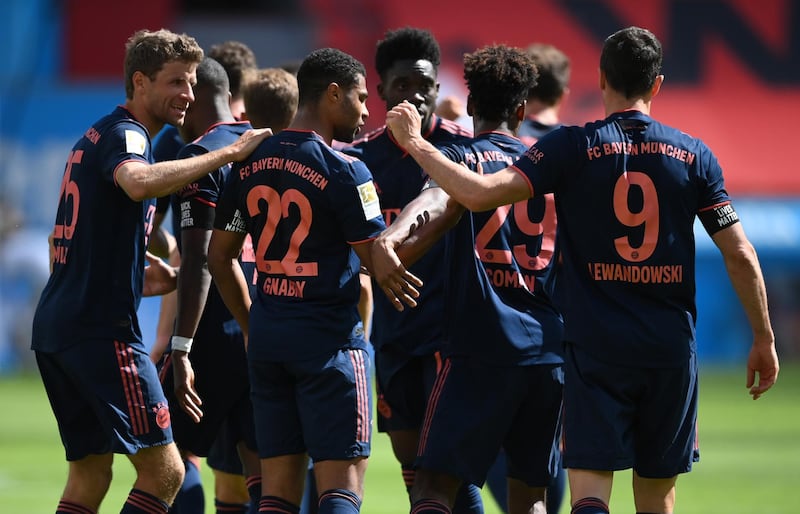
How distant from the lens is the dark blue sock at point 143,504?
5.69 metres

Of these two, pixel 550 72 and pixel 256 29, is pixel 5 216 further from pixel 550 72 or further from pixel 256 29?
pixel 550 72

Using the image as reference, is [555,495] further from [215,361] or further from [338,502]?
[338,502]

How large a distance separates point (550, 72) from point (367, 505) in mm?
3649

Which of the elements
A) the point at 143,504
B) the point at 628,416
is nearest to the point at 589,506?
the point at 628,416

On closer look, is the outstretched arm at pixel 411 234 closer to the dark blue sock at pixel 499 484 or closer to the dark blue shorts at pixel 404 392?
the dark blue shorts at pixel 404 392

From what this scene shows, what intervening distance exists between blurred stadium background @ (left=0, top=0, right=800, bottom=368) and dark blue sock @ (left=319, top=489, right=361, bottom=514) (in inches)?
689

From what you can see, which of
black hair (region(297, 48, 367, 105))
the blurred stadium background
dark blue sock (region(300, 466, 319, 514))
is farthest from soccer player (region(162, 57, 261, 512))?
the blurred stadium background

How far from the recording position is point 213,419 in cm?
661

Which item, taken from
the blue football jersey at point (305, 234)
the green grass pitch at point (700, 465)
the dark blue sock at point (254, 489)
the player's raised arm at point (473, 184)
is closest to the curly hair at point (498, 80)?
the player's raised arm at point (473, 184)

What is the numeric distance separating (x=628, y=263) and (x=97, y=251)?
2359 millimetres

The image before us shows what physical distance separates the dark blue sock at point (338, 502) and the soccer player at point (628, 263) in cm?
93

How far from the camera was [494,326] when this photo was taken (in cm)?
573

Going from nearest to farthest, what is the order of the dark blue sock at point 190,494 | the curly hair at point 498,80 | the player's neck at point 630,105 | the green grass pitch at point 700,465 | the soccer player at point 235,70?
the player's neck at point 630,105 → the curly hair at point 498,80 → the dark blue sock at point 190,494 → the soccer player at point 235,70 → the green grass pitch at point 700,465

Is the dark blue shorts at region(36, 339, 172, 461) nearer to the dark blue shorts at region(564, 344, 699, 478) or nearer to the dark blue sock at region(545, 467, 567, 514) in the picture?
the dark blue shorts at region(564, 344, 699, 478)
